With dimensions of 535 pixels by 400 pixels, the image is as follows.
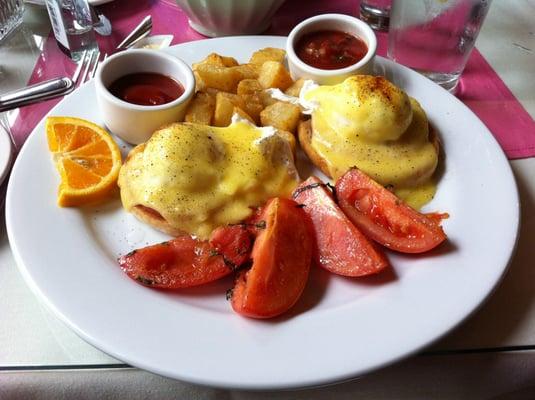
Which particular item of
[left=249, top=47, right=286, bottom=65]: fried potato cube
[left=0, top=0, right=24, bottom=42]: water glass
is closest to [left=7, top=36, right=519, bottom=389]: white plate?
[left=249, top=47, right=286, bottom=65]: fried potato cube

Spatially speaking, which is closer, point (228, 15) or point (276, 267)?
point (276, 267)

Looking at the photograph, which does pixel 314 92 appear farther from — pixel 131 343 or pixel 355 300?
pixel 131 343

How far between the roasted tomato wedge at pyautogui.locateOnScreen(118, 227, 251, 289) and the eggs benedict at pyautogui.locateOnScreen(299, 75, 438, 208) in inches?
17.6

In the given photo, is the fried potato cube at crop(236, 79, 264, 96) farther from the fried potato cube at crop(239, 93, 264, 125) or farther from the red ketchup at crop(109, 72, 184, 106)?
the red ketchup at crop(109, 72, 184, 106)

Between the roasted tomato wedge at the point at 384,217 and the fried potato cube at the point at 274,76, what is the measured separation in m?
0.47

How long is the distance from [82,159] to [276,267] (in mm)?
701

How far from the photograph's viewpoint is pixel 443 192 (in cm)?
164

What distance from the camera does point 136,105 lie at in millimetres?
1685

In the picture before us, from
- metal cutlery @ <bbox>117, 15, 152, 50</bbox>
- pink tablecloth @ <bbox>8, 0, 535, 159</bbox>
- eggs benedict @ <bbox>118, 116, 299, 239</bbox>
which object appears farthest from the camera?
metal cutlery @ <bbox>117, 15, 152, 50</bbox>

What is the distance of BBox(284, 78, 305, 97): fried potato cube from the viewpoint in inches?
72.9

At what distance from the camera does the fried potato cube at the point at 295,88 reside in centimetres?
185

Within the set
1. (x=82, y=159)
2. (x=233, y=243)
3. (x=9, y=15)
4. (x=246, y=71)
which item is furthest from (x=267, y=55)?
(x=9, y=15)

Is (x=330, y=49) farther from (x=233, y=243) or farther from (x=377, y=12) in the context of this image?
(x=233, y=243)

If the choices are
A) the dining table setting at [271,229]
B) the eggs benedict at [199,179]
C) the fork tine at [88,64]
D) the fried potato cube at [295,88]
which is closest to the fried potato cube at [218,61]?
the dining table setting at [271,229]
